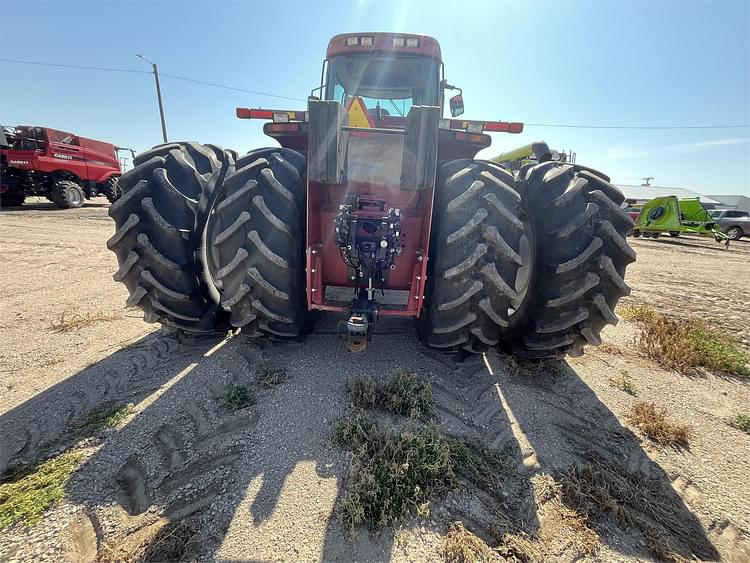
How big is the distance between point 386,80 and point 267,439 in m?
3.70

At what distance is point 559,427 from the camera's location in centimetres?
233

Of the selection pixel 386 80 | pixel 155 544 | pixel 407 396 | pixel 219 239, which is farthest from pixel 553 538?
pixel 386 80

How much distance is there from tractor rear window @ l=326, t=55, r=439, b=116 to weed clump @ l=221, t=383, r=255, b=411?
3.26 metres

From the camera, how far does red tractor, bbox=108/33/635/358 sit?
7.20 feet

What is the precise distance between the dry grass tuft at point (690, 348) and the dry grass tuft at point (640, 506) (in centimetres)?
182

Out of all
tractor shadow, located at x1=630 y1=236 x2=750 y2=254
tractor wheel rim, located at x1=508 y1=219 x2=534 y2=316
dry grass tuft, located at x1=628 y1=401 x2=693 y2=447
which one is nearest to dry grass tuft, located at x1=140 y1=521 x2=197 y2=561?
tractor wheel rim, located at x1=508 y1=219 x2=534 y2=316

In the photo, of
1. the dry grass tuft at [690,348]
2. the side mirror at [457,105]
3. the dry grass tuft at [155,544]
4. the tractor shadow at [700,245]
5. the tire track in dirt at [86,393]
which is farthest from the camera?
the tractor shadow at [700,245]

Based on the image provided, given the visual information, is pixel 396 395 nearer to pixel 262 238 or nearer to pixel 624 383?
pixel 262 238

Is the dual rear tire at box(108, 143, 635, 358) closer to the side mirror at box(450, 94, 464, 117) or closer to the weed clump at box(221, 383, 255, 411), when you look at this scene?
the weed clump at box(221, 383, 255, 411)

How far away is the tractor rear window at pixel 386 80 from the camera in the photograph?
12.2 feet

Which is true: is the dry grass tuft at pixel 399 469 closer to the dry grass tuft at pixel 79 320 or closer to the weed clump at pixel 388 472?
the weed clump at pixel 388 472

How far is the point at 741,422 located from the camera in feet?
8.04

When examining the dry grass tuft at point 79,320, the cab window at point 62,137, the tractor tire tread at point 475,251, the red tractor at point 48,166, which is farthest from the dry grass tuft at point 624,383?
the cab window at point 62,137

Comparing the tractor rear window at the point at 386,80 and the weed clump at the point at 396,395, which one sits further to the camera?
the tractor rear window at the point at 386,80
